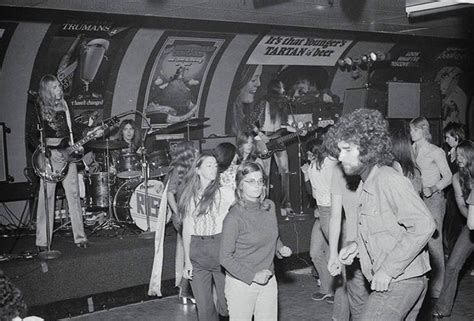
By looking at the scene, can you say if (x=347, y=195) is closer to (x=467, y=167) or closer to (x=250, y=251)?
(x=250, y=251)

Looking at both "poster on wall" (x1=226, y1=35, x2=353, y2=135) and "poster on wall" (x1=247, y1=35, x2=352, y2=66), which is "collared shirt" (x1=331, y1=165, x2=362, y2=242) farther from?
"poster on wall" (x1=247, y1=35, x2=352, y2=66)

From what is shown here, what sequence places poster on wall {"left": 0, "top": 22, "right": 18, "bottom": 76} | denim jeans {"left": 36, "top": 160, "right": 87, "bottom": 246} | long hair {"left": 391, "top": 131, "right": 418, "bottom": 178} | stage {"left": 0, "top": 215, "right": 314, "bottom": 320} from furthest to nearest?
poster on wall {"left": 0, "top": 22, "right": 18, "bottom": 76} < denim jeans {"left": 36, "top": 160, "right": 87, "bottom": 246} < stage {"left": 0, "top": 215, "right": 314, "bottom": 320} < long hair {"left": 391, "top": 131, "right": 418, "bottom": 178}

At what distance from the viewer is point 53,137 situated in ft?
25.8

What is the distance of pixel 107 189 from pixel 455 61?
1027 cm

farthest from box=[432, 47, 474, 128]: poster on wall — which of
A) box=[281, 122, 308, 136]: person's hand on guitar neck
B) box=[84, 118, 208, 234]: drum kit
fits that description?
box=[84, 118, 208, 234]: drum kit

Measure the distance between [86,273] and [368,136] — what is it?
4.51 m

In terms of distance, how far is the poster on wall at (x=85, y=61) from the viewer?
9.41 metres

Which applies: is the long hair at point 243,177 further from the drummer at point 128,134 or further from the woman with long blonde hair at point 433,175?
the drummer at point 128,134

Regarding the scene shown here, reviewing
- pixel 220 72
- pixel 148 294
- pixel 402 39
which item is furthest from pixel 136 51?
pixel 402 39

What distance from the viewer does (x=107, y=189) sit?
9.38m

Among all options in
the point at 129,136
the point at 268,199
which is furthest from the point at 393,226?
the point at 129,136

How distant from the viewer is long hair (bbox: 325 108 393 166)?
12.6ft

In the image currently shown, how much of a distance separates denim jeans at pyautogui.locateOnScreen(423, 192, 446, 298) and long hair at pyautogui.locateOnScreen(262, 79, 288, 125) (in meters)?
5.26

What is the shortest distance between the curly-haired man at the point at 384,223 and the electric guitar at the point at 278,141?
256 inches
